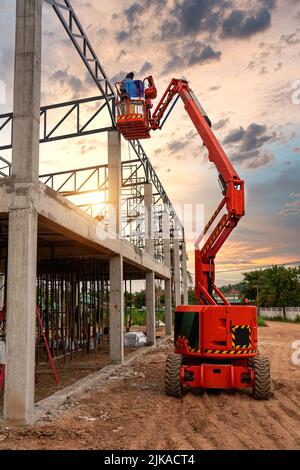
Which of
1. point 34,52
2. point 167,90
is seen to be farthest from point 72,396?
point 167,90

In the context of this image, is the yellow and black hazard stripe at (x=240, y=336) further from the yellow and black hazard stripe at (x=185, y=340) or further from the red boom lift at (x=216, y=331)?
the yellow and black hazard stripe at (x=185, y=340)

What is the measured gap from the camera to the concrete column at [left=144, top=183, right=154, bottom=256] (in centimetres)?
2349

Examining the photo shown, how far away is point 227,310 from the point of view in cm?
987

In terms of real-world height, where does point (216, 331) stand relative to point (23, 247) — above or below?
below

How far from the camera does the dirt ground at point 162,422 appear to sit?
6.89 meters

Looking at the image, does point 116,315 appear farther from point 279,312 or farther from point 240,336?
point 279,312

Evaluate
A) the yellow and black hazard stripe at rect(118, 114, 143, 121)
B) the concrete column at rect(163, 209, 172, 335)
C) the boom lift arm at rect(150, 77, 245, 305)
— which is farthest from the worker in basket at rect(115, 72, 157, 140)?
the concrete column at rect(163, 209, 172, 335)

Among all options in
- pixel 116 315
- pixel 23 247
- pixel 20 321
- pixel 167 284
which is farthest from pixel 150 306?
pixel 23 247

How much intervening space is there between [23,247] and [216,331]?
15.2ft

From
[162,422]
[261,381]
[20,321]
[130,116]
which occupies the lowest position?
[162,422]

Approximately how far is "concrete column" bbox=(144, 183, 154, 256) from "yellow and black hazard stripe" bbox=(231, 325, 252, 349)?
1362 centimetres

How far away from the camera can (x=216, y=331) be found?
32.2 ft

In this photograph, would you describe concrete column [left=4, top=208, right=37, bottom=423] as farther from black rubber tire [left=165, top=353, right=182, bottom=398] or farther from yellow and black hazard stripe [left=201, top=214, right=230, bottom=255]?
yellow and black hazard stripe [left=201, top=214, right=230, bottom=255]
